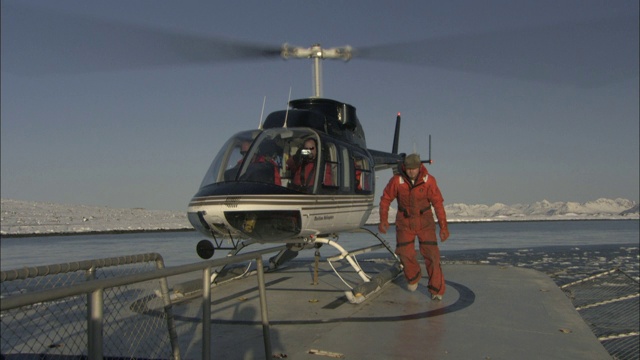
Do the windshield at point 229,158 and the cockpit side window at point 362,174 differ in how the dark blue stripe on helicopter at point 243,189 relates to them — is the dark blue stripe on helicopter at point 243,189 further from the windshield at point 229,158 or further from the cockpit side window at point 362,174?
the cockpit side window at point 362,174

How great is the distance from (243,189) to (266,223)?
633mm

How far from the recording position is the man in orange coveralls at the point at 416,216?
25.9 feet

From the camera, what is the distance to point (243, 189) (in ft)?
24.8

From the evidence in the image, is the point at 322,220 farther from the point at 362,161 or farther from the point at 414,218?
the point at 362,161

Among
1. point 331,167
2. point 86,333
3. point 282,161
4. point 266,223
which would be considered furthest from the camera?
point 331,167

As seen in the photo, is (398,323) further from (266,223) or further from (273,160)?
(273,160)

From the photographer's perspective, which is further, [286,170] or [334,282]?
[334,282]

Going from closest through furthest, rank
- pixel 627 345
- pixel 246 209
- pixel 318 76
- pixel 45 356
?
pixel 45 356
pixel 246 209
pixel 627 345
pixel 318 76

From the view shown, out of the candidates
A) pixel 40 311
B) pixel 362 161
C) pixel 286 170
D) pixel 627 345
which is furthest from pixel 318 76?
pixel 627 345

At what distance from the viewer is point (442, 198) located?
8.03 metres

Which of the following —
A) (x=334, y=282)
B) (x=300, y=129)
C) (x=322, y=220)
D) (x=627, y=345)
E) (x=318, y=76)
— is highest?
(x=318, y=76)

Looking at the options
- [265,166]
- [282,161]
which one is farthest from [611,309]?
[265,166]

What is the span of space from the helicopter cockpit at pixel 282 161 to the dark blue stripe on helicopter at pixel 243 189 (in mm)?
121

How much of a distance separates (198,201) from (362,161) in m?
4.00
